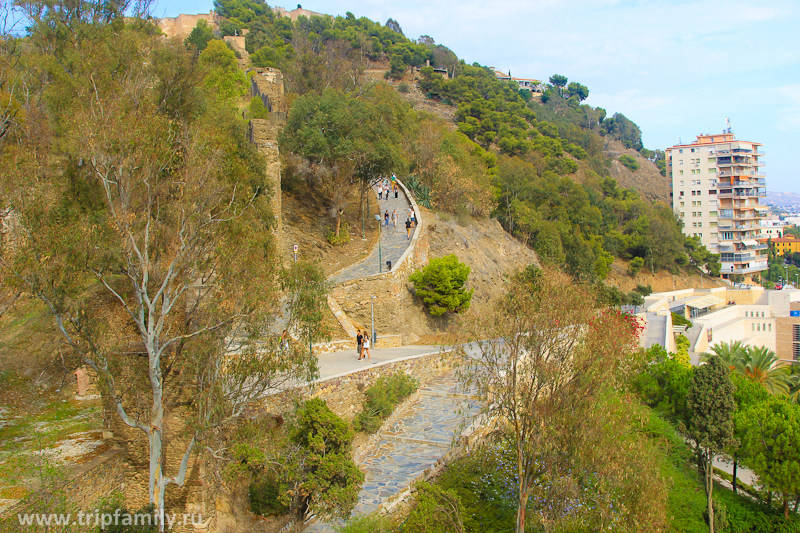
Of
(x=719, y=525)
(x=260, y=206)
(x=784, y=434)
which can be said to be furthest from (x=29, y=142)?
(x=784, y=434)

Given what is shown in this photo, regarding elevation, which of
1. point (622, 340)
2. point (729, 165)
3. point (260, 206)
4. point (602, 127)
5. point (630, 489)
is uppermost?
point (602, 127)

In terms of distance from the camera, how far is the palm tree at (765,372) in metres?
22.4

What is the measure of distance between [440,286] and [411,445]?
8615 millimetres

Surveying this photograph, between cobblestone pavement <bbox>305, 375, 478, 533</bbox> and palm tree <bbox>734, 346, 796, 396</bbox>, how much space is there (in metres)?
14.6

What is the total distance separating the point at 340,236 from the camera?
24516 millimetres

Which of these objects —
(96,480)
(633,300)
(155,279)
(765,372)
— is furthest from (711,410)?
(633,300)

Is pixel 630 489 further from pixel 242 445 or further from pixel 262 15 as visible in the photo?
pixel 262 15

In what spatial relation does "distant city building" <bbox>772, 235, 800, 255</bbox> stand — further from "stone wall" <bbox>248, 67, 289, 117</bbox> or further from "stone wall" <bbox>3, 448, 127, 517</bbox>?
"stone wall" <bbox>3, 448, 127, 517</bbox>

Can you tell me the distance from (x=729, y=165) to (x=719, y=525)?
6969cm

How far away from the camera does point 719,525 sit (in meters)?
15.3

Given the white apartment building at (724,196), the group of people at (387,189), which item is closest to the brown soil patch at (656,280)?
the white apartment building at (724,196)

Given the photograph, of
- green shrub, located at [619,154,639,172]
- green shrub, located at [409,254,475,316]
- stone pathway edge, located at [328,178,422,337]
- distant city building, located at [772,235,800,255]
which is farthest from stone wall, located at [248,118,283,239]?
distant city building, located at [772,235,800,255]

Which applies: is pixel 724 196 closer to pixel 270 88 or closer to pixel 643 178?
pixel 643 178

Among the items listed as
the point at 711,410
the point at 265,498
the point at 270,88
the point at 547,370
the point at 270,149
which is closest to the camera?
the point at 547,370
